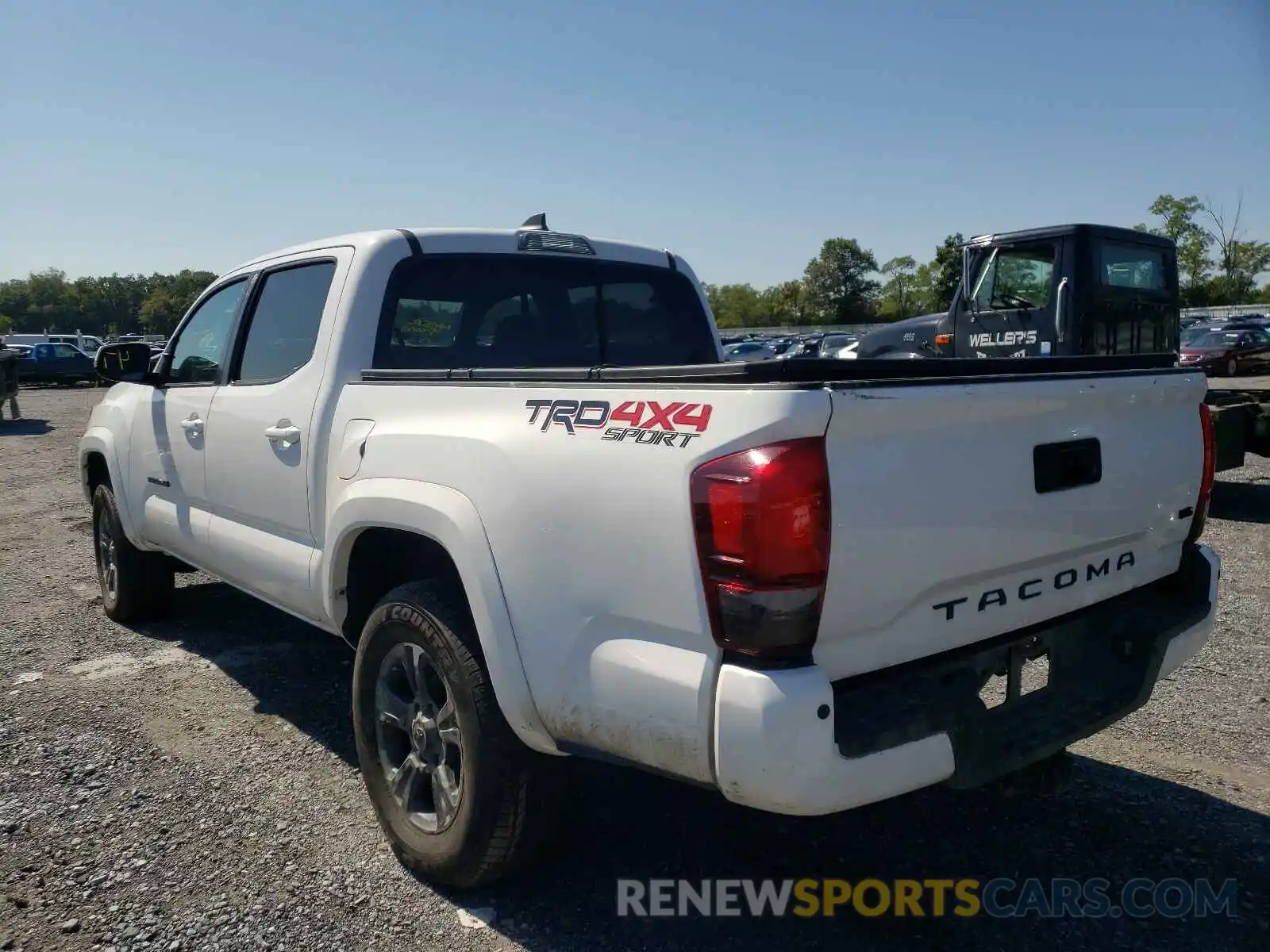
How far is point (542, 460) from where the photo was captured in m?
2.42

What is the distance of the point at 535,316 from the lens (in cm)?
394

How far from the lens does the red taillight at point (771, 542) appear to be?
1.99 metres

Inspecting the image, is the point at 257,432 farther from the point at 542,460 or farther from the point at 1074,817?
the point at 1074,817

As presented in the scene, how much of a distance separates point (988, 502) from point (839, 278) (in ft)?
391

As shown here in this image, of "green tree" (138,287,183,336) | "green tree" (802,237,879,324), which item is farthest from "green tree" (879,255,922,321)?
"green tree" (138,287,183,336)

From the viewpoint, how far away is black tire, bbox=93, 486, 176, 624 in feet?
17.8

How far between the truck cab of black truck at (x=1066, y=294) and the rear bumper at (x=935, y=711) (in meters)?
6.38

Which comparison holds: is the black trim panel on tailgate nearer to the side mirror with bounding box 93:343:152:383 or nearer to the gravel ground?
the gravel ground

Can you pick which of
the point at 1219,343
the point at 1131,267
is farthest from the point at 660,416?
the point at 1219,343

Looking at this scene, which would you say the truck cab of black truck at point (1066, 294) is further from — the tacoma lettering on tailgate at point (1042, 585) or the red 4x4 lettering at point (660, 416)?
the red 4x4 lettering at point (660, 416)

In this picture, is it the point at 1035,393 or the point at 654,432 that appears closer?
the point at 654,432

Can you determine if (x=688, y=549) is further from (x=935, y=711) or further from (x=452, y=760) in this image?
(x=452, y=760)

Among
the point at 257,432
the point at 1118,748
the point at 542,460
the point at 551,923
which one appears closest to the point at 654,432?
the point at 542,460

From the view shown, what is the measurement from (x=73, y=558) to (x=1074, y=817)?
7.31m
